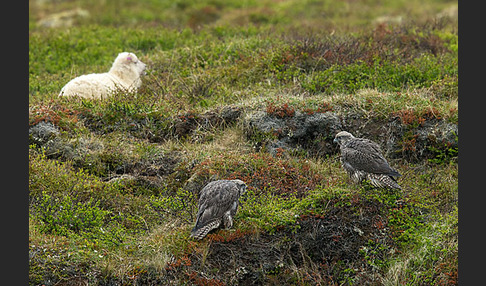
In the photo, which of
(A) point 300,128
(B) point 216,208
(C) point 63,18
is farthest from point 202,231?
(C) point 63,18

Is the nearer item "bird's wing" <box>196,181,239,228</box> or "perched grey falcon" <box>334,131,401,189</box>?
"bird's wing" <box>196,181,239,228</box>

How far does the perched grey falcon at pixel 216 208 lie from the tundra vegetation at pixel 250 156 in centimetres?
19

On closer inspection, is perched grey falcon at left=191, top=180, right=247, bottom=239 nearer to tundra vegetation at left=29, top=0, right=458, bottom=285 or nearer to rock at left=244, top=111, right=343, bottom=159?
tundra vegetation at left=29, top=0, right=458, bottom=285

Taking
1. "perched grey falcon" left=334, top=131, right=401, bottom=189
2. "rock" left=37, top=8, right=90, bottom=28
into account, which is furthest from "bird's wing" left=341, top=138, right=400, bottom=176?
"rock" left=37, top=8, right=90, bottom=28

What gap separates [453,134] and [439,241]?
3624mm

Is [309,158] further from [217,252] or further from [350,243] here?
[217,252]

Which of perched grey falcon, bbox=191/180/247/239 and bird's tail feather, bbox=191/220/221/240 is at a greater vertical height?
perched grey falcon, bbox=191/180/247/239

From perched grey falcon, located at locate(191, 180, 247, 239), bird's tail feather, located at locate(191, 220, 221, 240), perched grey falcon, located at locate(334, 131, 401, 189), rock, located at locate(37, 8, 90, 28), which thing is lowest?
bird's tail feather, located at locate(191, 220, 221, 240)

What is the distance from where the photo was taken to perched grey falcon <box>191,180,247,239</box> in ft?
27.2

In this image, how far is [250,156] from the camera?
418 inches

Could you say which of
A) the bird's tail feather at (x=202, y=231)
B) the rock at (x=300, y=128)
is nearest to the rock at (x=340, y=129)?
the rock at (x=300, y=128)

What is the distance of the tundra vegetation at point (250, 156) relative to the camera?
27.1 ft

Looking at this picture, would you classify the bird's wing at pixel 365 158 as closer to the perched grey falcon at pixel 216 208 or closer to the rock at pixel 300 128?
the rock at pixel 300 128

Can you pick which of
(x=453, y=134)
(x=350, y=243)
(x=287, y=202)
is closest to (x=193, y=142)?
(x=287, y=202)
